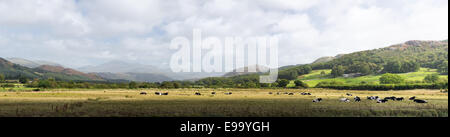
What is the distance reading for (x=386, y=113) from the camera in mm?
26656
